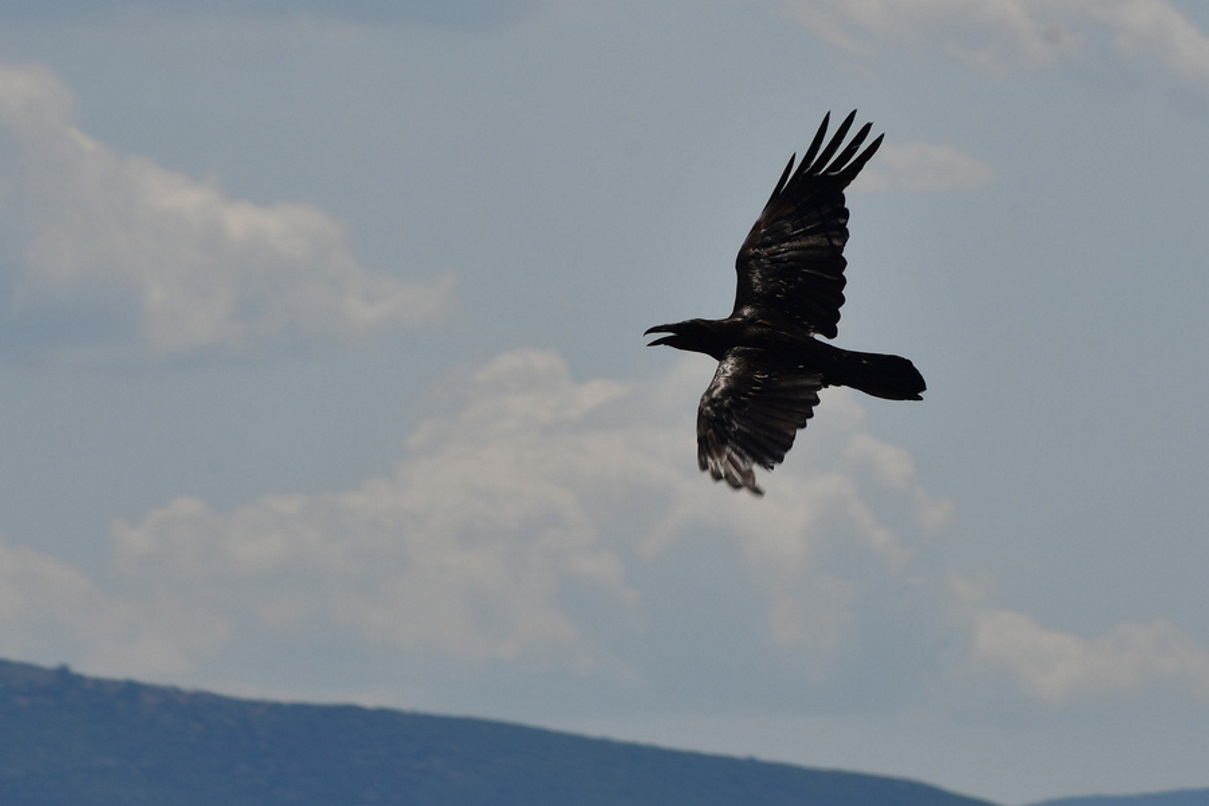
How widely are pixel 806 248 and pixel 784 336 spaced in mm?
2744

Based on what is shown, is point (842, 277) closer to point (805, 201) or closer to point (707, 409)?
point (805, 201)

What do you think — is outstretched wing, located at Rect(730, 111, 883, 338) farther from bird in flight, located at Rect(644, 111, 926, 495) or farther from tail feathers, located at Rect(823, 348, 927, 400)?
tail feathers, located at Rect(823, 348, 927, 400)

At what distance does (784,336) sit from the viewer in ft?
101

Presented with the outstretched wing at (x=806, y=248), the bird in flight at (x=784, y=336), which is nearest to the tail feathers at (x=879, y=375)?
the bird in flight at (x=784, y=336)

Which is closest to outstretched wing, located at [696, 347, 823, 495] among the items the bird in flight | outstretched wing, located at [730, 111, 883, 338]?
the bird in flight

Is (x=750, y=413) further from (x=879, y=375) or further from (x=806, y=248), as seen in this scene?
(x=806, y=248)

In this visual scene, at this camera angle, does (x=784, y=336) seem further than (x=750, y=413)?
Yes

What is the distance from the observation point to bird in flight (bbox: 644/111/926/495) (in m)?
29.1

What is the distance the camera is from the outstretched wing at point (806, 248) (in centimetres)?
3288

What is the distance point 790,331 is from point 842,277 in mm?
2036

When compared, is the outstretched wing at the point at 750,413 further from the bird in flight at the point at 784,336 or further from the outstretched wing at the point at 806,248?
the outstretched wing at the point at 806,248

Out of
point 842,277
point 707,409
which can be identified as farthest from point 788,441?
point 842,277

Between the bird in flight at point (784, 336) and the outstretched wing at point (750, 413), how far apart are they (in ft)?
0.05

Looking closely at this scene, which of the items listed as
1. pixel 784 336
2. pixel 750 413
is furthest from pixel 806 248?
pixel 750 413
